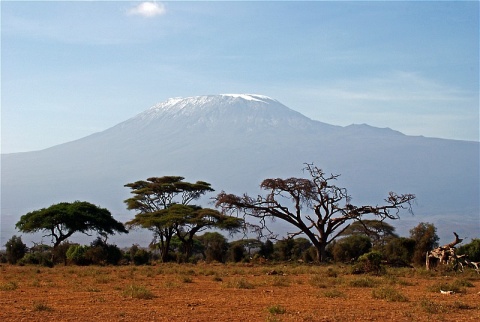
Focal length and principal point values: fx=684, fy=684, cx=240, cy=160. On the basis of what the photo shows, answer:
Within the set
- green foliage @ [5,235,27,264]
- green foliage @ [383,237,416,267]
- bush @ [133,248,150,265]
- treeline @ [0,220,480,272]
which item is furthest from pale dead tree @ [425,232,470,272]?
green foliage @ [5,235,27,264]

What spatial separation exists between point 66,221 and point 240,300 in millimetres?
27329

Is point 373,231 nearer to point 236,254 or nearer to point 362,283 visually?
point 236,254

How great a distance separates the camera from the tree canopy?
42031mm

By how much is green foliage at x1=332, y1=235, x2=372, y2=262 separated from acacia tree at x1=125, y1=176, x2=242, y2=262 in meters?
6.29

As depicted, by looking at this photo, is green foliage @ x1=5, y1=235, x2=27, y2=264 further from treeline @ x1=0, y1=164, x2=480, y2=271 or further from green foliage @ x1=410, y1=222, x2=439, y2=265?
green foliage @ x1=410, y1=222, x2=439, y2=265

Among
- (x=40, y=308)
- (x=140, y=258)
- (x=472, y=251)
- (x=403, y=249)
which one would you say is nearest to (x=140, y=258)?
(x=140, y=258)

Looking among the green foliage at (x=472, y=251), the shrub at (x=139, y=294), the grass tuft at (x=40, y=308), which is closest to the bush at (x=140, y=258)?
the green foliage at (x=472, y=251)

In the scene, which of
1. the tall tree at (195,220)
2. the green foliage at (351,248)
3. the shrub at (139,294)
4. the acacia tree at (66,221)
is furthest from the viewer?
the acacia tree at (66,221)

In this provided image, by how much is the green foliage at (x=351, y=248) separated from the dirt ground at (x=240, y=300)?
16.8 meters

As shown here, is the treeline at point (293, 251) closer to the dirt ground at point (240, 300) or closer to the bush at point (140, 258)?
the bush at point (140, 258)

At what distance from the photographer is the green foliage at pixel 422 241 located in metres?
35.2

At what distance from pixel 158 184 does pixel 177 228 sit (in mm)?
5166

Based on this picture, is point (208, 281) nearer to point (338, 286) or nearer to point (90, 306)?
point (338, 286)

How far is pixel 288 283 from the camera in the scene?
2175 cm
